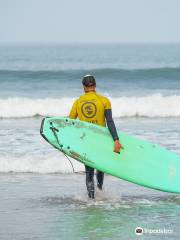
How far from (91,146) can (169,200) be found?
104 cm

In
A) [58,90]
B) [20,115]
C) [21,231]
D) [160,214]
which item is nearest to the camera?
[21,231]

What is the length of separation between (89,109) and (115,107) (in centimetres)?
1149

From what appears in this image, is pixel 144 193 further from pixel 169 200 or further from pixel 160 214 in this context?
pixel 160 214

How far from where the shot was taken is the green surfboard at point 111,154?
28.6ft

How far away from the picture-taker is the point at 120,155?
8781mm

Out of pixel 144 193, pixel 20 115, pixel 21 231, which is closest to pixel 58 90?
pixel 20 115

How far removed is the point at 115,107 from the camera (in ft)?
65.9

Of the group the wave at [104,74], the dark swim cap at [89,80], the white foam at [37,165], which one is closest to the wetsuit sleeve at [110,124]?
the dark swim cap at [89,80]

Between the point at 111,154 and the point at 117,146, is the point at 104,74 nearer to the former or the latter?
the point at 111,154

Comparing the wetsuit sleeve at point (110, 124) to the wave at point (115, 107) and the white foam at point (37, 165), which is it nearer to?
the white foam at point (37, 165)

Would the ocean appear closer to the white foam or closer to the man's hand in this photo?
the white foam

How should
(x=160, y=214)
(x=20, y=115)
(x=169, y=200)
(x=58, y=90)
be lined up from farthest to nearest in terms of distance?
(x=58, y=90), (x=20, y=115), (x=169, y=200), (x=160, y=214)

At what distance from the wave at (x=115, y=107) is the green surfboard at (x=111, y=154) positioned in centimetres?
1005

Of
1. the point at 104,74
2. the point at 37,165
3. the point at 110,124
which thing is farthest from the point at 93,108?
the point at 104,74
